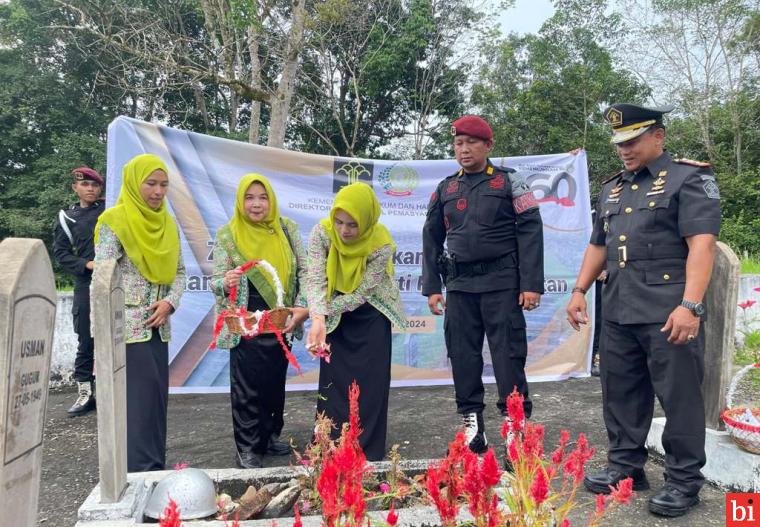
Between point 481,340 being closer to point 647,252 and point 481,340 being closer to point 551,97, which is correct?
point 647,252

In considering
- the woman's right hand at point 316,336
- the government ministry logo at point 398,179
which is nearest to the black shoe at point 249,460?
the woman's right hand at point 316,336

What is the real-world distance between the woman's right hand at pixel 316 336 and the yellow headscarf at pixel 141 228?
0.82 meters

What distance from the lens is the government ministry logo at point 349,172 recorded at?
14.5ft

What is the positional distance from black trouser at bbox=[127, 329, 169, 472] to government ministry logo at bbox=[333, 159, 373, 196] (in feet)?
7.22

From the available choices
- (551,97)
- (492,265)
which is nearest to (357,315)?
(492,265)

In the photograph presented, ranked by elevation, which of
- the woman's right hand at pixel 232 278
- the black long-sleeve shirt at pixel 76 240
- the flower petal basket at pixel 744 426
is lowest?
the flower petal basket at pixel 744 426

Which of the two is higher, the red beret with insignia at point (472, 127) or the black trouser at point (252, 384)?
the red beret with insignia at point (472, 127)

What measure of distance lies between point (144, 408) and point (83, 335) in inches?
74.7

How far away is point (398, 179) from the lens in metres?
4.55

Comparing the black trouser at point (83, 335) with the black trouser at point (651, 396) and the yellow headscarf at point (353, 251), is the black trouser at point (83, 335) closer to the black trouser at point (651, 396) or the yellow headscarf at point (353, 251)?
the yellow headscarf at point (353, 251)

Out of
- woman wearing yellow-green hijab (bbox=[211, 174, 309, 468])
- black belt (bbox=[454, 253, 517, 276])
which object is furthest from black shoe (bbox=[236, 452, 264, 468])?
black belt (bbox=[454, 253, 517, 276])

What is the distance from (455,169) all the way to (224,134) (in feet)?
42.2

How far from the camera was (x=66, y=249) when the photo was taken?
4062 millimetres
